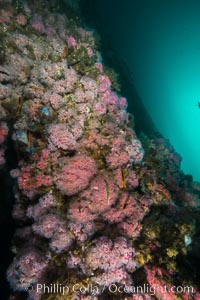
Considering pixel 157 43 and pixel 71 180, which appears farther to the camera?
pixel 157 43

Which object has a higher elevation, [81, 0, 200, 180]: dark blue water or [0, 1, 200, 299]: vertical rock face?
[81, 0, 200, 180]: dark blue water

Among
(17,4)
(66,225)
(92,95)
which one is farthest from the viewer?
(17,4)

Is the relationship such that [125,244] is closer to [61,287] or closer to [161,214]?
[61,287]

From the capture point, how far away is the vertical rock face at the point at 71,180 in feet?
14.3

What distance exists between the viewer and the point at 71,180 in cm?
490

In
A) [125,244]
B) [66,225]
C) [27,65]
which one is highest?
[27,65]

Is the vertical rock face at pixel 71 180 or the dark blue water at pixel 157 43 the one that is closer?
the vertical rock face at pixel 71 180

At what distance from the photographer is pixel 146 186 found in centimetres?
605

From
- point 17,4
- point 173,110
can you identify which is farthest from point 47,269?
point 173,110

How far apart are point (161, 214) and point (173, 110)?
45049 mm

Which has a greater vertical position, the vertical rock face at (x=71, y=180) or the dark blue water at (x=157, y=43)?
the dark blue water at (x=157, y=43)

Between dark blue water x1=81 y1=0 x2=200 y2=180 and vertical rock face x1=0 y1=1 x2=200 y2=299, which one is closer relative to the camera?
vertical rock face x1=0 y1=1 x2=200 y2=299

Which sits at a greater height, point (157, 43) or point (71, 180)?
point (157, 43)

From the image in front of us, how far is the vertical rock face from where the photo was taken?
4.36 metres
